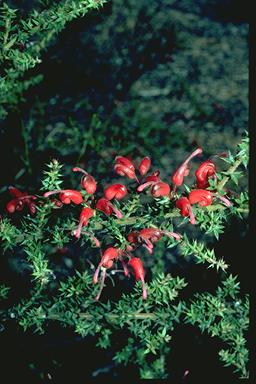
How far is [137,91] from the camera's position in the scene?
11.6 feet

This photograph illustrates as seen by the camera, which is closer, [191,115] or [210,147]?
[210,147]

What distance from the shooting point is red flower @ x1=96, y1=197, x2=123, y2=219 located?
1109mm

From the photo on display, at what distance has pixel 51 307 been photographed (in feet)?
4.17

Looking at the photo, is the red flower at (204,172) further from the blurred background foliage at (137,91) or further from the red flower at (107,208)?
the blurred background foliage at (137,91)

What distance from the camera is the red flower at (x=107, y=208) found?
111cm

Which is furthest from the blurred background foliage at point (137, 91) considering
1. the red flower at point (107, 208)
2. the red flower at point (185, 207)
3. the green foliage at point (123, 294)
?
the red flower at point (185, 207)

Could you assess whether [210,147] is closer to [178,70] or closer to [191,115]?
[191,115]

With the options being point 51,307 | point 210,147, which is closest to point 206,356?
point 51,307

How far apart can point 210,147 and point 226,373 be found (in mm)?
1804

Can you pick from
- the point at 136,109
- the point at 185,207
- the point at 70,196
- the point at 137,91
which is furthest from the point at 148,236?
the point at 137,91

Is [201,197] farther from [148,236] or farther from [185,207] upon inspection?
[148,236]

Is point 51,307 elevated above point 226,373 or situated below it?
above

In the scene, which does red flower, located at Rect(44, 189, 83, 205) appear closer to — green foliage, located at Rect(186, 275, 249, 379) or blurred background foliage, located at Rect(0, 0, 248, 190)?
green foliage, located at Rect(186, 275, 249, 379)

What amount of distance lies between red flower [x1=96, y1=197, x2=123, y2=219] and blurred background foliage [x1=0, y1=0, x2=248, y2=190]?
1.40 metres
